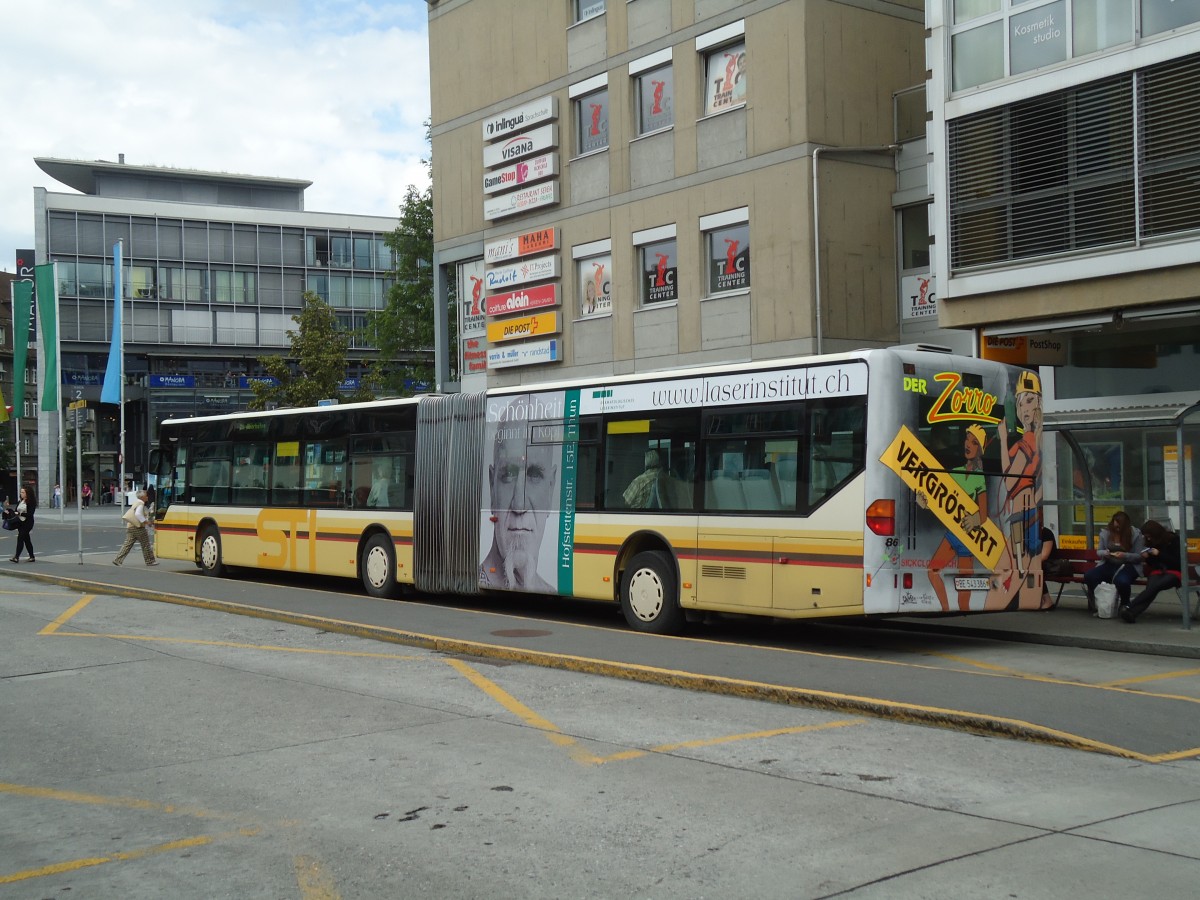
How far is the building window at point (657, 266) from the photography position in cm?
2561

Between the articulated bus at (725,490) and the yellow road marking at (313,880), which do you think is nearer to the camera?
the yellow road marking at (313,880)

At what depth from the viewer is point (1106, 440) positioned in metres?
19.0

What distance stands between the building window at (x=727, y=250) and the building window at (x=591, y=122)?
3695 millimetres

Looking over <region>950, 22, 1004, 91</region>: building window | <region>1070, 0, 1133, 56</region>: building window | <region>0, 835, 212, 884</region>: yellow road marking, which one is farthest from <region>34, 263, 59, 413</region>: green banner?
<region>0, 835, 212, 884</region>: yellow road marking

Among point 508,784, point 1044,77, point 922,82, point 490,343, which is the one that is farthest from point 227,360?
point 508,784

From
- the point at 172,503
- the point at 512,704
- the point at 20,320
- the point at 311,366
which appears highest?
the point at 311,366

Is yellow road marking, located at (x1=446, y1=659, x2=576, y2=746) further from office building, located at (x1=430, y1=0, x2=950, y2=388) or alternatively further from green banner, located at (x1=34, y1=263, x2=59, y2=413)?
green banner, located at (x1=34, y1=263, x2=59, y2=413)

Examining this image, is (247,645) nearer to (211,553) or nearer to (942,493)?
(942,493)

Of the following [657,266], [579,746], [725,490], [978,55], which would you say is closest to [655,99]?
[657,266]

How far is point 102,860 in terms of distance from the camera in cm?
584

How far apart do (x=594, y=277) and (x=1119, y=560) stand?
14.7 metres

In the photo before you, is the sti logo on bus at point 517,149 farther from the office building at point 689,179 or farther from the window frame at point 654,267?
the window frame at point 654,267

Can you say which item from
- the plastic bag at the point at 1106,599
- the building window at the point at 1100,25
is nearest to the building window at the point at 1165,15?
the building window at the point at 1100,25

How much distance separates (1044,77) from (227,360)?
229 feet
